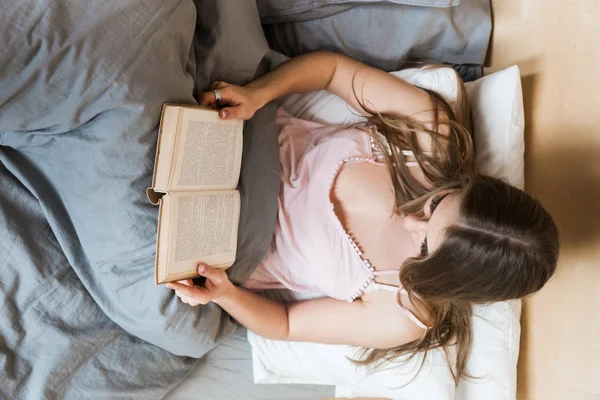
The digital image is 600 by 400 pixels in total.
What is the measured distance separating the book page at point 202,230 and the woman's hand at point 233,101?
141 mm

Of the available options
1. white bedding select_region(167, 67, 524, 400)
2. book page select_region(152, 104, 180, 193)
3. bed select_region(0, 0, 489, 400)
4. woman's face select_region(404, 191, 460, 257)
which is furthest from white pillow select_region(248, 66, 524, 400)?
book page select_region(152, 104, 180, 193)

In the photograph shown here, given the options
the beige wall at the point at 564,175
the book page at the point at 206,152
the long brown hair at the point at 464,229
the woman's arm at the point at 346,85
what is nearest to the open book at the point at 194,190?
the book page at the point at 206,152

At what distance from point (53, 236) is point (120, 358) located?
274mm

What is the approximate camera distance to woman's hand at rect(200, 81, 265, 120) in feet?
2.91

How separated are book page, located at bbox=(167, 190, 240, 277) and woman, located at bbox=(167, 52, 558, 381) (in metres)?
0.03

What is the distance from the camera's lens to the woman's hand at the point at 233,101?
886 mm

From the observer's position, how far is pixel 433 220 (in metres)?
0.88

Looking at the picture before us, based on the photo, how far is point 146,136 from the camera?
2.66 ft

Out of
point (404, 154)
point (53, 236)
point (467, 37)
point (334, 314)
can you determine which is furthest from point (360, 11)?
point (53, 236)

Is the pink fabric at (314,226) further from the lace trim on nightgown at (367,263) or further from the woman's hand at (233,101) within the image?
the woman's hand at (233,101)

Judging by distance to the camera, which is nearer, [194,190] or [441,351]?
[194,190]

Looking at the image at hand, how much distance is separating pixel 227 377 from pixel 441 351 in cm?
49

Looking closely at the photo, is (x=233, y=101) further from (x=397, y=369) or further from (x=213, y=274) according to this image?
(x=397, y=369)

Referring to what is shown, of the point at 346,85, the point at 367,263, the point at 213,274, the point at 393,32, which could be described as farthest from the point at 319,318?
the point at 393,32
